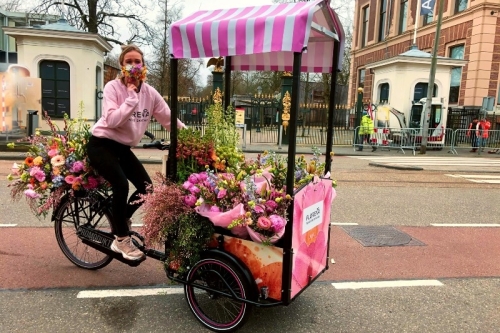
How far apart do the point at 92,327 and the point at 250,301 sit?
118 centimetres

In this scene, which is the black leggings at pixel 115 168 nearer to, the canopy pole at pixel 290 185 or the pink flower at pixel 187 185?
the pink flower at pixel 187 185

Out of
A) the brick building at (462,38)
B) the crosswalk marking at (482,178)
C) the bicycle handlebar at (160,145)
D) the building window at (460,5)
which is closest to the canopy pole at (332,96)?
the bicycle handlebar at (160,145)

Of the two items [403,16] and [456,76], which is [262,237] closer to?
[456,76]

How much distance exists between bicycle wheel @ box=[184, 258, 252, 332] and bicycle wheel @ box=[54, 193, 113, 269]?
114cm

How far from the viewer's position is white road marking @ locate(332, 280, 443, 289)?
12.6ft

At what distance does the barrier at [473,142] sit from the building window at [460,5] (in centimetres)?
815

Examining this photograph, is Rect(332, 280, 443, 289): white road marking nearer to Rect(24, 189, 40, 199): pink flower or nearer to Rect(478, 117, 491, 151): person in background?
Rect(24, 189, 40, 199): pink flower

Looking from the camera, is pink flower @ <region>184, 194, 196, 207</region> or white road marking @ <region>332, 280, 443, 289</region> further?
white road marking @ <region>332, 280, 443, 289</region>

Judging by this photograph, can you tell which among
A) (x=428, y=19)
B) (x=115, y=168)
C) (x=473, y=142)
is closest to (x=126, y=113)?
(x=115, y=168)

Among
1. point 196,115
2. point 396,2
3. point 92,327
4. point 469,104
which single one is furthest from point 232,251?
point 396,2

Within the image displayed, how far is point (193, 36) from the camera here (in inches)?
113

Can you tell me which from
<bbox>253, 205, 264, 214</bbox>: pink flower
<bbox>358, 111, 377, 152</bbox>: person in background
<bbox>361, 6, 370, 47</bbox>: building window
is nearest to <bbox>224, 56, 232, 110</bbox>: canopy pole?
<bbox>253, 205, 264, 214</bbox>: pink flower

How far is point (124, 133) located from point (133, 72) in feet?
1.83

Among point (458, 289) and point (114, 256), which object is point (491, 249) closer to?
point (458, 289)
